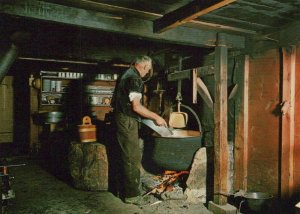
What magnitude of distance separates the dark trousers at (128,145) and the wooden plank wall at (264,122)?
2.47m

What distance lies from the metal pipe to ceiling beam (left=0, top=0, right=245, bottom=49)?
140cm

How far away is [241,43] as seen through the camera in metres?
5.79

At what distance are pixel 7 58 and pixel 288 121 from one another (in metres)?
5.10

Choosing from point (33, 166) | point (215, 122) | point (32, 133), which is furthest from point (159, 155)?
point (32, 133)

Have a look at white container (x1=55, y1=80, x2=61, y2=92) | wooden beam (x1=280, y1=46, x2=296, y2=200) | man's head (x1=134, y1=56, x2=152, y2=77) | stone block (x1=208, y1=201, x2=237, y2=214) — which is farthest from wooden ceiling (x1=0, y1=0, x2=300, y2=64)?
white container (x1=55, y1=80, x2=61, y2=92)

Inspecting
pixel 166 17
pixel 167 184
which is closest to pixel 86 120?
pixel 167 184

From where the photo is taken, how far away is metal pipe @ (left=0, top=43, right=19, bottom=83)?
4.88 meters

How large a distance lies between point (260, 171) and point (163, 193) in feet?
6.59

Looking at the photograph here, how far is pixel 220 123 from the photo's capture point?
5180 millimetres

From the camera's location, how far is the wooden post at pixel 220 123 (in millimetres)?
5117

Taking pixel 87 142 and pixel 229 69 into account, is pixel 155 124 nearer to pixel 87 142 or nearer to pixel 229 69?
pixel 87 142

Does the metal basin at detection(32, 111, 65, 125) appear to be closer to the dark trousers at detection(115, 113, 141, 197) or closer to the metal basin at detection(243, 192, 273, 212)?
the dark trousers at detection(115, 113, 141, 197)

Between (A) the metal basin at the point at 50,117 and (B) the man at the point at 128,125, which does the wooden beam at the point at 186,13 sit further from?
(A) the metal basin at the point at 50,117

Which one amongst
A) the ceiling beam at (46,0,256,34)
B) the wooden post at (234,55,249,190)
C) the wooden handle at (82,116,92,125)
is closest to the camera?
the ceiling beam at (46,0,256,34)
